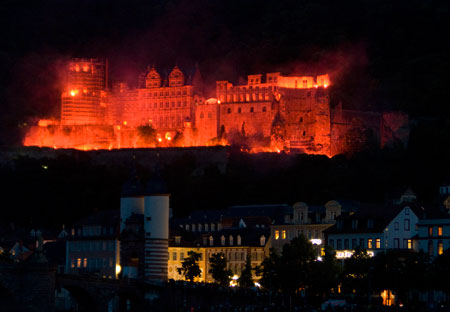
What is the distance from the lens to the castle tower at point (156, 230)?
4085 inches

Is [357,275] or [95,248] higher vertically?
[95,248]

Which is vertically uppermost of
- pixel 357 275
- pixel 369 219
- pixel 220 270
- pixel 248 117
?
pixel 248 117

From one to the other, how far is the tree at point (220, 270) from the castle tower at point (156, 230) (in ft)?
27.6

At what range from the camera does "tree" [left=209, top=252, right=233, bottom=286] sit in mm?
112188

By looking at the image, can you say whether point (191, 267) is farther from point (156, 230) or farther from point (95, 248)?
point (156, 230)

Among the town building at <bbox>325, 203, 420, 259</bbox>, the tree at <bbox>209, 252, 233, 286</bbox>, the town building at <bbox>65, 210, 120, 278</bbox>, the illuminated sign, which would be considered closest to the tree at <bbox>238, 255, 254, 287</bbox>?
the tree at <bbox>209, 252, 233, 286</bbox>

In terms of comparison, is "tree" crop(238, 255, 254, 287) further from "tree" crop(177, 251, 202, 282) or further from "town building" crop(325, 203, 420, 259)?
"town building" crop(325, 203, 420, 259)

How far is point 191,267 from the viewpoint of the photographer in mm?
113688

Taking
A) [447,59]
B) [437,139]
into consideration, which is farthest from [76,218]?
[447,59]

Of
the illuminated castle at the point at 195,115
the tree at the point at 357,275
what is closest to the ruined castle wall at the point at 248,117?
the illuminated castle at the point at 195,115

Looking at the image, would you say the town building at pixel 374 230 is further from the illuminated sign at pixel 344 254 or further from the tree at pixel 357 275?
the tree at pixel 357 275

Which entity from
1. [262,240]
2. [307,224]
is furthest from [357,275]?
[262,240]

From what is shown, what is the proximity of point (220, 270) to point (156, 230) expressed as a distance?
9846mm

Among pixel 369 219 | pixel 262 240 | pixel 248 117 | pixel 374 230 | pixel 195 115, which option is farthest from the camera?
pixel 195 115
